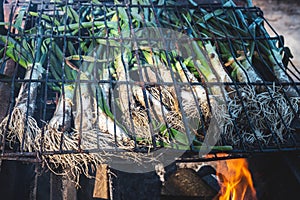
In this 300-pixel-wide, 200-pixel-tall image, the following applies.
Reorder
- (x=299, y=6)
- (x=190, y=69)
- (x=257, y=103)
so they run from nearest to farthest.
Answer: (x=257, y=103)
(x=190, y=69)
(x=299, y=6)

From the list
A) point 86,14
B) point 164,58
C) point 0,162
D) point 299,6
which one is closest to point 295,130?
point 164,58

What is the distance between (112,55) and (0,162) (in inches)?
36.0

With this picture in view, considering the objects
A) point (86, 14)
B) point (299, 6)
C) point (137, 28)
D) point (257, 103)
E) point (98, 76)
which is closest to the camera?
point (257, 103)

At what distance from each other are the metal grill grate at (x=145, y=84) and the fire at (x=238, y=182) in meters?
0.29

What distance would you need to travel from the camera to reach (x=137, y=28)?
2150 millimetres

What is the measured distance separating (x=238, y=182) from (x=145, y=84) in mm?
735

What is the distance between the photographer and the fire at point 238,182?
1.65m

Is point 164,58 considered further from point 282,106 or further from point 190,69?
point 282,106

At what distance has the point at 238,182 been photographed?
5.62 feet

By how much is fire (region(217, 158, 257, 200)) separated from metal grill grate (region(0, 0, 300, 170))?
287 millimetres

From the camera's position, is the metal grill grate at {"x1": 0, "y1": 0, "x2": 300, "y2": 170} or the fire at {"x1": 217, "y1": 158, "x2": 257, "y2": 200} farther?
the fire at {"x1": 217, "y1": 158, "x2": 257, "y2": 200}

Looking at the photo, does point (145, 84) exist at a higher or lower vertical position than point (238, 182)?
higher

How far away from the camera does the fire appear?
1.65 m

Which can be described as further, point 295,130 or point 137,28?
point 137,28
